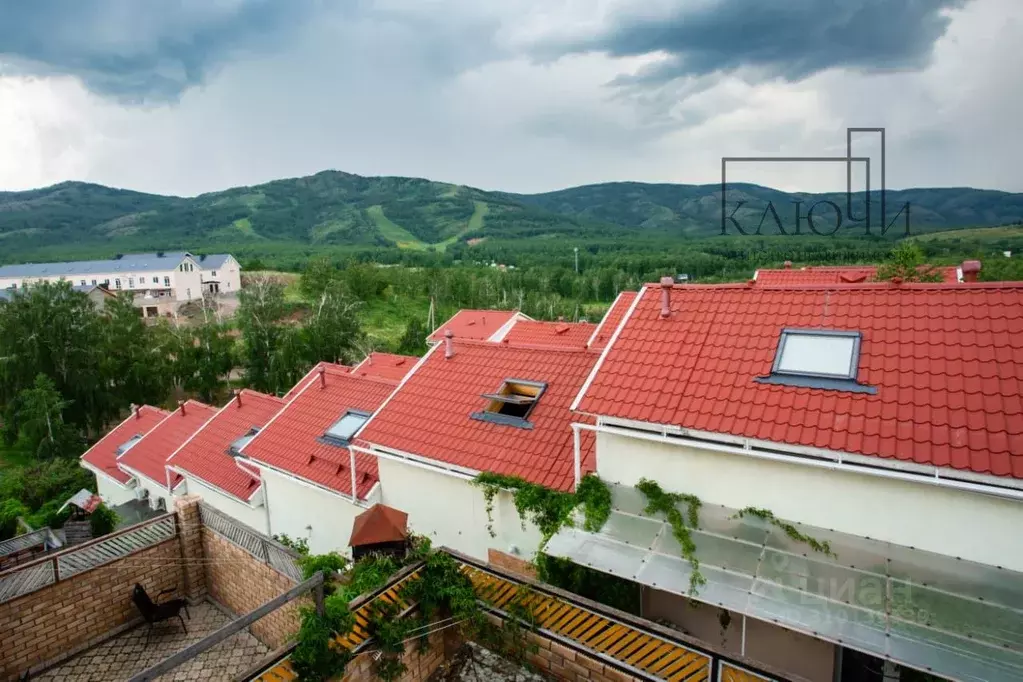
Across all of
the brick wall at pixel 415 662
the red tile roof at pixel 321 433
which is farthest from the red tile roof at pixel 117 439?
the brick wall at pixel 415 662

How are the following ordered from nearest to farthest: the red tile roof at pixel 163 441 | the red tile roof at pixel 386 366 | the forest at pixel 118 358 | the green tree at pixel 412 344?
the red tile roof at pixel 386 366
the red tile roof at pixel 163 441
the forest at pixel 118 358
the green tree at pixel 412 344

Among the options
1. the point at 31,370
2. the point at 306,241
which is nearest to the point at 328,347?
the point at 31,370

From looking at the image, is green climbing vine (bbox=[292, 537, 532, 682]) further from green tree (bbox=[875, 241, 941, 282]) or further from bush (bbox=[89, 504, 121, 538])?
green tree (bbox=[875, 241, 941, 282])

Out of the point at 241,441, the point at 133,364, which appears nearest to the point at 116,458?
the point at 241,441

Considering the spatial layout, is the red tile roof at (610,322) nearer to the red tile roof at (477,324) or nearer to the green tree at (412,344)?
the red tile roof at (477,324)

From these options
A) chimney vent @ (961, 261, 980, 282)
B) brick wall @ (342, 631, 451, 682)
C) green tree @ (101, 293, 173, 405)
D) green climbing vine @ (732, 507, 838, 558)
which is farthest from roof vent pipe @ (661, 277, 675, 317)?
green tree @ (101, 293, 173, 405)
